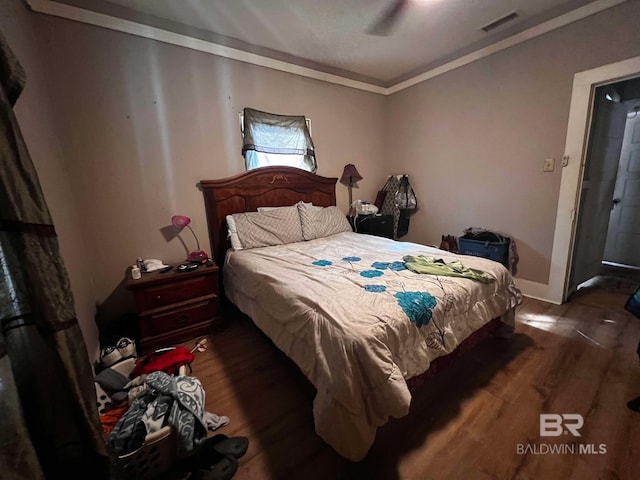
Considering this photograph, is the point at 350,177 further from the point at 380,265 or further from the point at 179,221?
the point at 179,221

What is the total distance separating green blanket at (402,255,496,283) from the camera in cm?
156

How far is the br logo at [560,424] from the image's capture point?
122 centimetres

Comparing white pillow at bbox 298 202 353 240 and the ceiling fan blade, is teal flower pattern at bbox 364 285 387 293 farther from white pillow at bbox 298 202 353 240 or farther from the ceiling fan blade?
the ceiling fan blade

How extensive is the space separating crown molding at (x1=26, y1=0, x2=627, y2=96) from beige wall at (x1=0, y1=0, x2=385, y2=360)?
0.17ft

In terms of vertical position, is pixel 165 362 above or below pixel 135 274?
below

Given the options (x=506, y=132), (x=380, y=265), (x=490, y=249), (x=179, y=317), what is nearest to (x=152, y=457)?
(x=179, y=317)

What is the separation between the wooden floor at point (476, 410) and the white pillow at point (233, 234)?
0.83 m

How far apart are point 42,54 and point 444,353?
10.6 ft

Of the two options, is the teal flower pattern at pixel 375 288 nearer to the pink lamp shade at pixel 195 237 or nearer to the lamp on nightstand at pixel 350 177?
the pink lamp shade at pixel 195 237

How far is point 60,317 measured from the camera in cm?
71

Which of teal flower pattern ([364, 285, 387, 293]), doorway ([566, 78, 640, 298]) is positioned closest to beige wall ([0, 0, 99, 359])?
teal flower pattern ([364, 285, 387, 293])

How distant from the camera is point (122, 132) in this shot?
2119 millimetres

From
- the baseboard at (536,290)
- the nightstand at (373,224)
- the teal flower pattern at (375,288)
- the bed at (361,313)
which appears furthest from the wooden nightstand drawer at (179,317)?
the baseboard at (536,290)

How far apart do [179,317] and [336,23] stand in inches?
113
